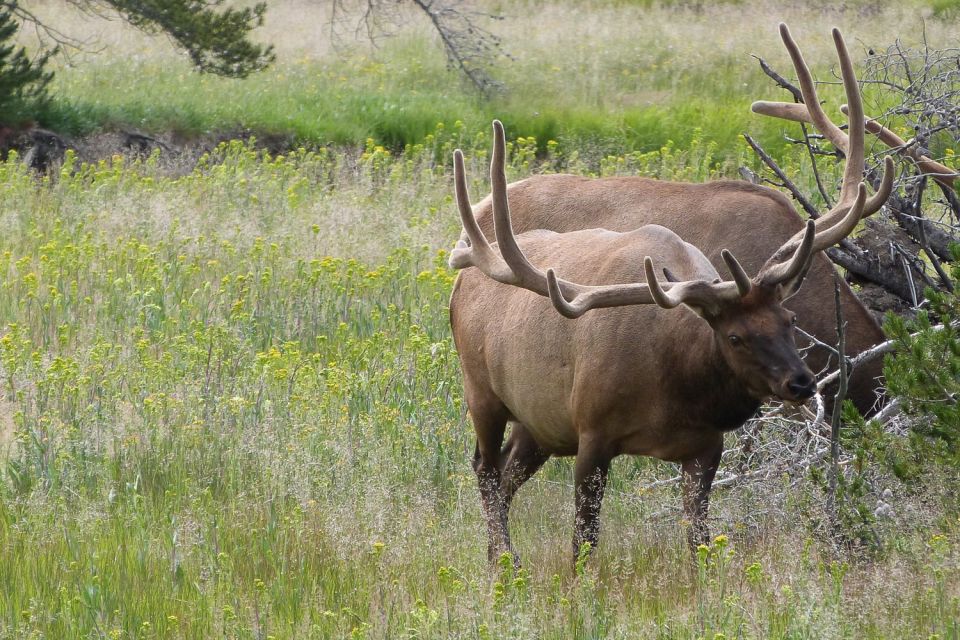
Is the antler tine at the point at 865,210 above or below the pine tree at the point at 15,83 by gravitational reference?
above

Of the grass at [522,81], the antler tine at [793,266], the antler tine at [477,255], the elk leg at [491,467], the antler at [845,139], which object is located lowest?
the grass at [522,81]

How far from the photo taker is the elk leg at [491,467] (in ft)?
19.9

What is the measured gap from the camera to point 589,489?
18.1ft

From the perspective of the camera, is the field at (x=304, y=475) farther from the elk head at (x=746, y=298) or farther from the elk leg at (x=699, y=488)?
the elk head at (x=746, y=298)

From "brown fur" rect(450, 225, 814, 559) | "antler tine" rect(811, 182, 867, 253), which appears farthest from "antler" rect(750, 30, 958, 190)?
"brown fur" rect(450, 225, 814, 559)

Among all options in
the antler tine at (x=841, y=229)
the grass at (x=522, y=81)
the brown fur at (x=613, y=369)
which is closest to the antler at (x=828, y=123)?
the antler tine at (x=841, y=229)

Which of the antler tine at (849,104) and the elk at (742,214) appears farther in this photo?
the elk at (742,214)

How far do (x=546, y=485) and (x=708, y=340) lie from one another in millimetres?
1859

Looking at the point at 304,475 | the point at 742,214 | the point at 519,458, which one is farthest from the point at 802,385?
Result: the point at 742,214

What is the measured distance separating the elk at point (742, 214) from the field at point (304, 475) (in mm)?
637

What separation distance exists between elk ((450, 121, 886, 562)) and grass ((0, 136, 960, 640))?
385 millimetres

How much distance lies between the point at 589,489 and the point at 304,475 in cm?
137

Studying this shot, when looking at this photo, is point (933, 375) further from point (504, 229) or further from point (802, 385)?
point (504, 229)

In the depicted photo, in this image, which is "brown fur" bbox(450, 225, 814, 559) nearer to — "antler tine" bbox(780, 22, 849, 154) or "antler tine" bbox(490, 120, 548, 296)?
"antler tine" bbox(490, 120, 548, 296)
